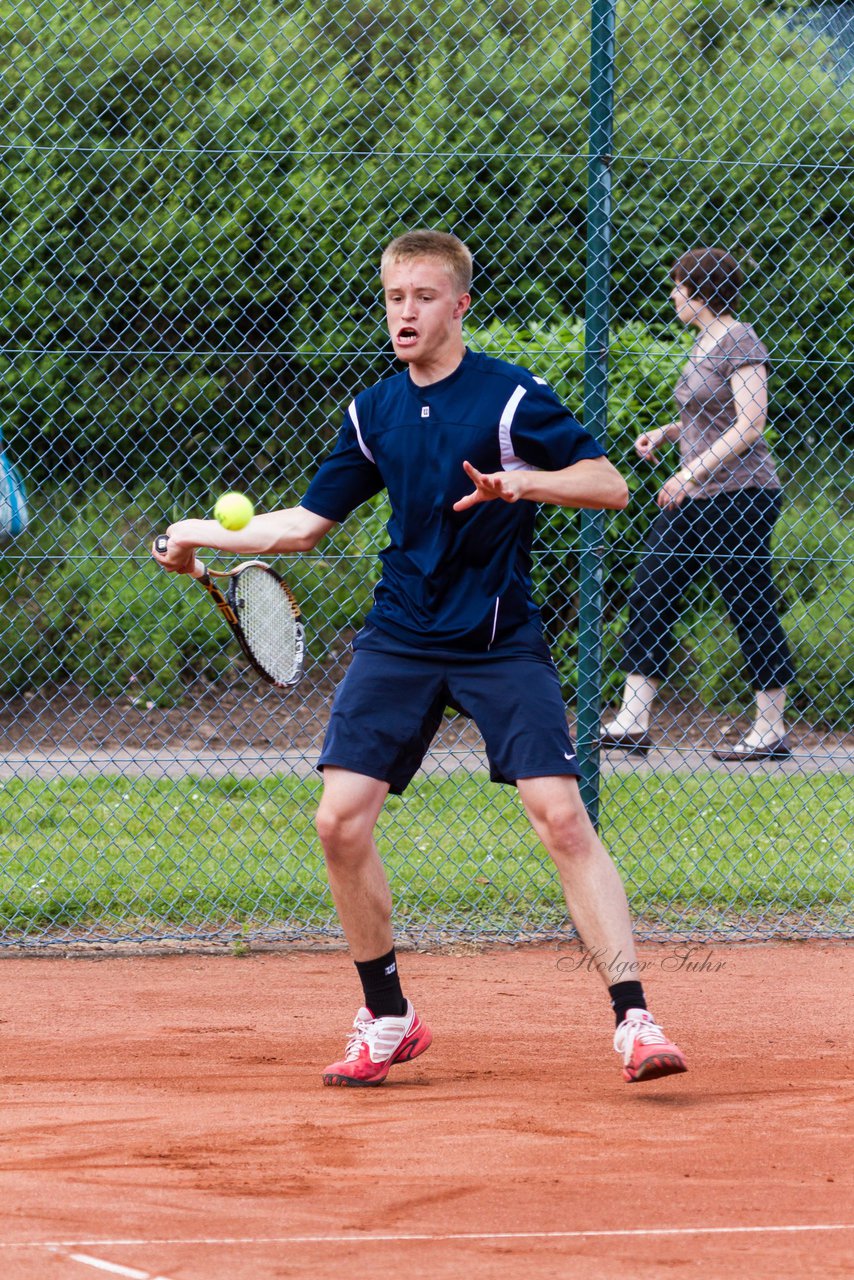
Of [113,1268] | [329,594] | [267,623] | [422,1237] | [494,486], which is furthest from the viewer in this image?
[329,594]

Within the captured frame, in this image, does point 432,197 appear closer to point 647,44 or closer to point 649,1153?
point 647,44

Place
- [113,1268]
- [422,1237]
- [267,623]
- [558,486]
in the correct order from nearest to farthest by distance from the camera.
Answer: [113,1268], [422,1237], [558,486], [267,623]

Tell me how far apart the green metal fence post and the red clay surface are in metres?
0.74

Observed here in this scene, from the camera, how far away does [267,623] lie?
4.16 metres

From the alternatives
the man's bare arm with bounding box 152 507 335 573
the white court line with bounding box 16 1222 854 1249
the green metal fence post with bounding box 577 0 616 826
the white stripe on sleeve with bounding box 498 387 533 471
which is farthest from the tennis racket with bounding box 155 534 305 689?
the white court line with bounding box 16 1222 854 1249

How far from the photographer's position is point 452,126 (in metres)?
7.21

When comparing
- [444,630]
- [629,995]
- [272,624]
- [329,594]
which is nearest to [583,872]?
[629,995]

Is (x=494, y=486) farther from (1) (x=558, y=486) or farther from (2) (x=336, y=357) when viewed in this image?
(2) (x=336, y=357)

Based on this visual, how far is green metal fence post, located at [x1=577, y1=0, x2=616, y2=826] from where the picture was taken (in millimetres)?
4914

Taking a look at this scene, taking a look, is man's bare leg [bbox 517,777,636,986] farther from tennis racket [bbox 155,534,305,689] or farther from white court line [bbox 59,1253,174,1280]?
white court line [bbox 59,1253,174,1280]

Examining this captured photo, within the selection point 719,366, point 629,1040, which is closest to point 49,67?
point 719,366

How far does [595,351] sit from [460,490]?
1.54 m

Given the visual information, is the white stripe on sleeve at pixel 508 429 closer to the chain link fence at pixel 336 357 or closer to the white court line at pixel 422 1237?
the white court line at pixel 422 1237

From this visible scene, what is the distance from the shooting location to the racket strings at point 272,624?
13.5 ft
